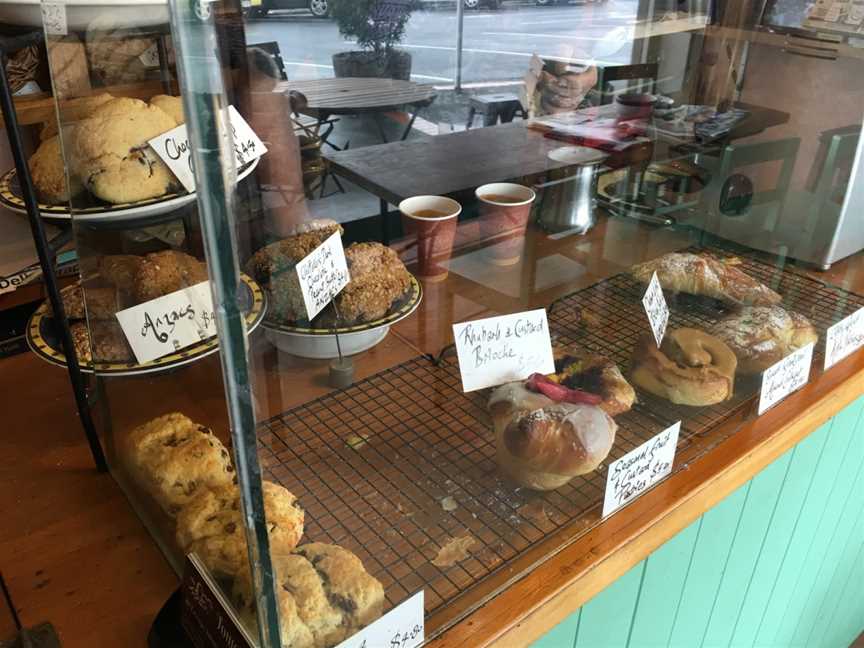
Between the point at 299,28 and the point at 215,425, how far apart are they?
0.95 metres

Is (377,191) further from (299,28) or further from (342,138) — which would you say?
(299,28)

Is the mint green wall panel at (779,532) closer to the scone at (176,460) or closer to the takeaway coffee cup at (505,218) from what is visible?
the takeaway coffee cup at (505,218)

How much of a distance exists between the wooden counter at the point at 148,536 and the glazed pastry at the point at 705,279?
0.50 ft

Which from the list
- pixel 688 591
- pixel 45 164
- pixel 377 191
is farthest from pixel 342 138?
pixel 688 591

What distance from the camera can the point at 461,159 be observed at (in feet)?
4.53

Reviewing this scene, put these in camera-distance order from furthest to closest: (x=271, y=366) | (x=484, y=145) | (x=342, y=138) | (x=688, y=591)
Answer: (x=484, y=145)
(x=342, y=138)
(x=688, y=591)
(x=271, y=366)

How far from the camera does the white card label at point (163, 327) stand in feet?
2.22

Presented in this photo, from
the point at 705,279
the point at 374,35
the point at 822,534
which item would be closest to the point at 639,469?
the point at 705,279

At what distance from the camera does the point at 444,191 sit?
123 centimetres

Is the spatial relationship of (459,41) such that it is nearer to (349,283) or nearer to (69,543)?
(349,283)

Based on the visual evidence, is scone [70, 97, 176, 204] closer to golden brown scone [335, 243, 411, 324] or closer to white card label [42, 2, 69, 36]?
white card label [42, 2, 69, 36]

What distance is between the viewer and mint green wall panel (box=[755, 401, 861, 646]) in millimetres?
1079

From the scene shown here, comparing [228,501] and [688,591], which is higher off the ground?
[228,501]

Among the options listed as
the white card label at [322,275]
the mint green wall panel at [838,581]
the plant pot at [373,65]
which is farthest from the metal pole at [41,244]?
the mint green wall panel at [838,581]
